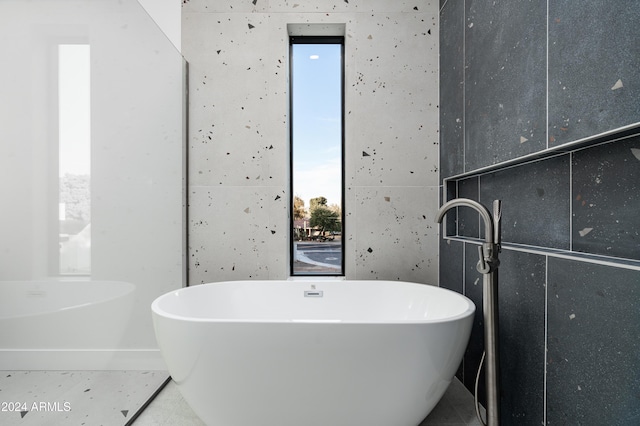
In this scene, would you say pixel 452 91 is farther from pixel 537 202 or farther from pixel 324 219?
pixel 324 219

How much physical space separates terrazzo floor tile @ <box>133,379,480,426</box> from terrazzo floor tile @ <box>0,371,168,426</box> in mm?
65

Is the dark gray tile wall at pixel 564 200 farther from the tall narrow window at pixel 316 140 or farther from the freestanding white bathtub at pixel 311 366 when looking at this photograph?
the tall narrow window at pixel 316 140

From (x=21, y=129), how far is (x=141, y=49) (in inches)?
33.9

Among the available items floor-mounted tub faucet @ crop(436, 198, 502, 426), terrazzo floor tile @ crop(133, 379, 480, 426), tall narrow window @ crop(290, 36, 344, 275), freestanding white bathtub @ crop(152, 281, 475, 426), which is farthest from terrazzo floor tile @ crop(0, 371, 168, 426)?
floor-mounted tub faucet @ crop(436, 198, 502, 426)

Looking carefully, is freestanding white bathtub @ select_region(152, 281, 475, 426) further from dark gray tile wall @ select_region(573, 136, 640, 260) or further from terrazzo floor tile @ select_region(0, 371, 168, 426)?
dark gray tile wall @ select_region(573, 136, 640, 260)

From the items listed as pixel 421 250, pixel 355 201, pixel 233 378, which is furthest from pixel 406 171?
pixel 233 378

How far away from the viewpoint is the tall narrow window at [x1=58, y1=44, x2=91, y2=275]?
1.11 meters

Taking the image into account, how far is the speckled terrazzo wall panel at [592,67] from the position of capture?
32.4 inches

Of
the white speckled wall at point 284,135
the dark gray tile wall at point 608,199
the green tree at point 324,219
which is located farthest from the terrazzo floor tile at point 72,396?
the dark gray tile wall at point 608,199

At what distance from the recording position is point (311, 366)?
1.14 metres

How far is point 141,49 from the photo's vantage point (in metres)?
1.61

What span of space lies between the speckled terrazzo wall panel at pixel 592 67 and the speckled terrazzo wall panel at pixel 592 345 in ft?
1.31

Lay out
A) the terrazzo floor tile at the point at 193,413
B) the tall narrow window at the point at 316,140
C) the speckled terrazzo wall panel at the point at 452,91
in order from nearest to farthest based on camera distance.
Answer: the terrazzo floor tile at the point at 193,413, the speckled terrazzo wall panel at the point at 452,91, the tall narrow window at the point at 316,140

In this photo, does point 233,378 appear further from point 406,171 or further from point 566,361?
point 406,171
